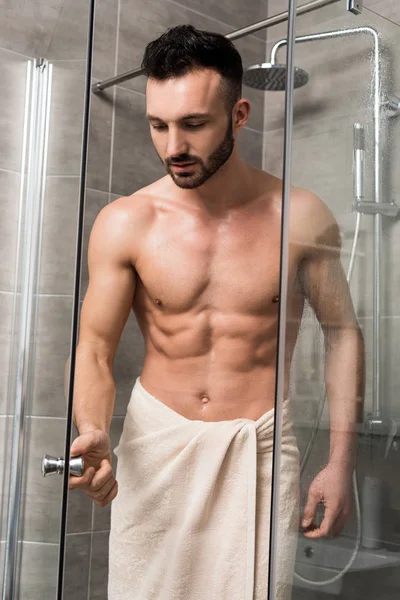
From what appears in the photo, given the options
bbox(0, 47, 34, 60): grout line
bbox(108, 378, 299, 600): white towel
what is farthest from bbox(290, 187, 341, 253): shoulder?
bbox(0, 47, 34, 60): grout line

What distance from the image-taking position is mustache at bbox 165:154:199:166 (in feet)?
4.06

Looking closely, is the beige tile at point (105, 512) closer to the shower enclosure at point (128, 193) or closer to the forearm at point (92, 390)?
the shower enclosure at point (128, 193)

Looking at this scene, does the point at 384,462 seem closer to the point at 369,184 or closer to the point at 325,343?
the point at 325,343

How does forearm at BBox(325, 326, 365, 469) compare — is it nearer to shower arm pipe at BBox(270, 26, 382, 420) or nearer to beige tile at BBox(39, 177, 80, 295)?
shower arm pipe at BBox(270, 26, 382, 420)

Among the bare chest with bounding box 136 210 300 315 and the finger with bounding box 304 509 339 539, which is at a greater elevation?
the bare chest with bounding box 136 210 300 315

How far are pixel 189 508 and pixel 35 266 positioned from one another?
0.51 meters

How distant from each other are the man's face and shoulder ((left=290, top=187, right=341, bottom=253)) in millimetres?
547

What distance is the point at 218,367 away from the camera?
1244 millimetres

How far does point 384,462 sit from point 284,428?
0.33ft

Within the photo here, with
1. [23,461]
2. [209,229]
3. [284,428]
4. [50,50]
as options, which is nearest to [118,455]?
[23,461]

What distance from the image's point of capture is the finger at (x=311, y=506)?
0.68 metres

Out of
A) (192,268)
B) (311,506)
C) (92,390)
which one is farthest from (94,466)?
(311,506)

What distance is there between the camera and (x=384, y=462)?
0.65 metres

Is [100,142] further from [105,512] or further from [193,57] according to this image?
[105,512]
